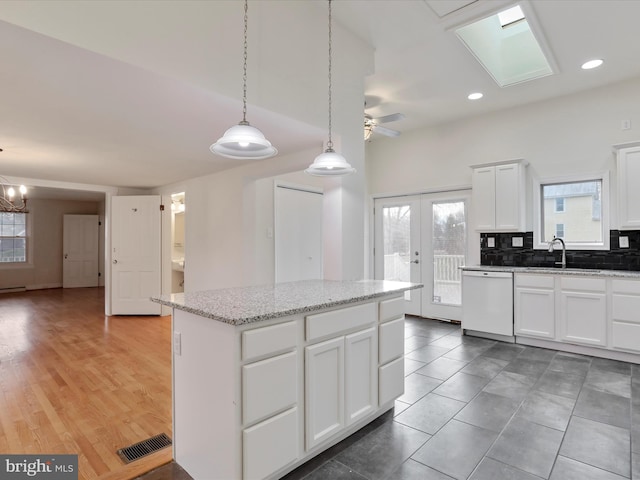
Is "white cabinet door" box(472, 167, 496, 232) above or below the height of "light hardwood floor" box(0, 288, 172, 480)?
above

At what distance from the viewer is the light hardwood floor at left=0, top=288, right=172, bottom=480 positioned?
2143 millimetres

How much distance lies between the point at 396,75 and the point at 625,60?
7.45ft

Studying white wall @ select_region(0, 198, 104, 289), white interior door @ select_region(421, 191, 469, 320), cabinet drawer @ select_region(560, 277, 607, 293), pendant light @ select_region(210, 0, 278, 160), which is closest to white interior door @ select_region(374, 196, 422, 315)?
white interior door @ select_region(421, 191, 469, 320)

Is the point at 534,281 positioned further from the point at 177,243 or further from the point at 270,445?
the point at 177,243

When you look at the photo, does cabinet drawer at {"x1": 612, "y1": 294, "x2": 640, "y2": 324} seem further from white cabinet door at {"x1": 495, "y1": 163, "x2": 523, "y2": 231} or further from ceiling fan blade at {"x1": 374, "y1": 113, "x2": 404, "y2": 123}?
ceiling fan blade at {"x1": 374, "y1": 113, "x2": 404, "y2": 123}

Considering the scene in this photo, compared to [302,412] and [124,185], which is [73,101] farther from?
[124,185]

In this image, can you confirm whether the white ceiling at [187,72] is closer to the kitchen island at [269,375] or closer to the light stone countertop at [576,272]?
the kitchen island at [269,375]

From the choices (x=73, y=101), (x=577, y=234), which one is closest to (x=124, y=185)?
(x=73, y=101)

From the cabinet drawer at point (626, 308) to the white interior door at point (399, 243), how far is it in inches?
97.2

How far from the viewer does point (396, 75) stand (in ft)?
12.6

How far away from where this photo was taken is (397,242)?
19.5 ft

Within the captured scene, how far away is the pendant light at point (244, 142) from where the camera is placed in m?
1.89

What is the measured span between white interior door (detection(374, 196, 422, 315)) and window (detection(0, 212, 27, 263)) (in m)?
8.98

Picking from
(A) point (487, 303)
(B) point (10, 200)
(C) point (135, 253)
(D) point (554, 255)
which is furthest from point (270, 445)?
(B) point (10, 200)
